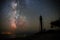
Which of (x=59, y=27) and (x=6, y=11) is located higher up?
(x=6, y=11)

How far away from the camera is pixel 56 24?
4641mm

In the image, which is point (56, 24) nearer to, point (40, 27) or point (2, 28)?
point (40, 27)

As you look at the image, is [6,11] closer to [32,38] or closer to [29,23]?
[29,23]

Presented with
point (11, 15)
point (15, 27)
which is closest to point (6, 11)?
point (11, 15)

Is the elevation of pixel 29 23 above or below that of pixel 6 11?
below

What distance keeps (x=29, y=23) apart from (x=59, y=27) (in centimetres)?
76

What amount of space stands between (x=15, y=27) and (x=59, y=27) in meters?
1.11

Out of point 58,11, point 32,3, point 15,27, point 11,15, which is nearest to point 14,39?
point 15,27

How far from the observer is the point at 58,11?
15.5 feet

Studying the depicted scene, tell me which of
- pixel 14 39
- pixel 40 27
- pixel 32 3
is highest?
pixel 32 3

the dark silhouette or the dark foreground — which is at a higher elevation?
the dark silhouette

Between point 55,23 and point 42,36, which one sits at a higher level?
point 55,23

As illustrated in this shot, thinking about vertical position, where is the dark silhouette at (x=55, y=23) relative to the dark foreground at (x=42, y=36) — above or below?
above

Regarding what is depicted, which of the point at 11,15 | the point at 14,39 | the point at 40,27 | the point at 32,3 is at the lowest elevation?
the point at 14,39
